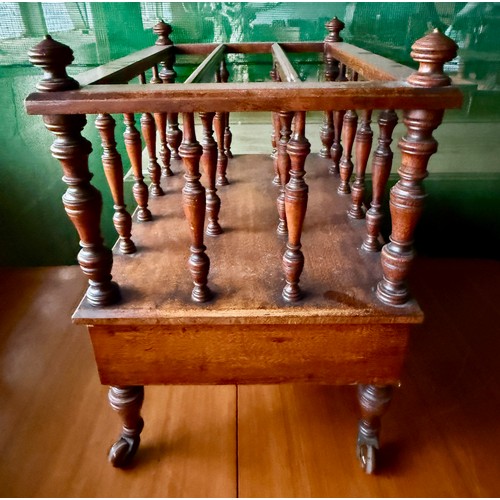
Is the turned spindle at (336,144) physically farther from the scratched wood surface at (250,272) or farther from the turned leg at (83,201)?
the turned leg at (83,201)

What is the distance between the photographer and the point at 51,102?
85cm

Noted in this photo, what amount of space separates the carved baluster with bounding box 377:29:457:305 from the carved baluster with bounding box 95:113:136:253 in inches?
27.1

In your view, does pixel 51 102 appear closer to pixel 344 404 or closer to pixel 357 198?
pixel 357 198

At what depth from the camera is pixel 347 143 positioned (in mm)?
1520

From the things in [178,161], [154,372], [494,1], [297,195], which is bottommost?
[154,372]

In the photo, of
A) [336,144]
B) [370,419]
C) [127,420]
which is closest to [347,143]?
[336,144]

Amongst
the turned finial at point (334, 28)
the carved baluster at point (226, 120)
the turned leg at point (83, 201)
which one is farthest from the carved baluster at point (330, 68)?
the turned leg at point (83, 201)

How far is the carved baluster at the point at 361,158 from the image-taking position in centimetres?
134

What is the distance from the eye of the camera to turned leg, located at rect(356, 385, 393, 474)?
3.97ft

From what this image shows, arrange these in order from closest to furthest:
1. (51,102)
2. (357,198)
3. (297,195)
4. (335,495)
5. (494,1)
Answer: (51,102) → (297,195) → (335,495) → (357,198) → (494,1)

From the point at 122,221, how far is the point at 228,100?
55cm

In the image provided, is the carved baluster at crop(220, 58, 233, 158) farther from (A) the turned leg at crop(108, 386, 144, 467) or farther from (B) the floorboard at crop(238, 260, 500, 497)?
(A) the turned leg at crop(108, 386, 144, 467)

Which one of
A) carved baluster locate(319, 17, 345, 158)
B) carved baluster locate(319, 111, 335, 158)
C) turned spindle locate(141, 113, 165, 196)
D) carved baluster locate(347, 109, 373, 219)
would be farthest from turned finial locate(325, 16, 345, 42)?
turned spindle locate(141, 113, 165, 196)

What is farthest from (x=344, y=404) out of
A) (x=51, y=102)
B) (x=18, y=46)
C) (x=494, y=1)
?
(x=18, y=46)
